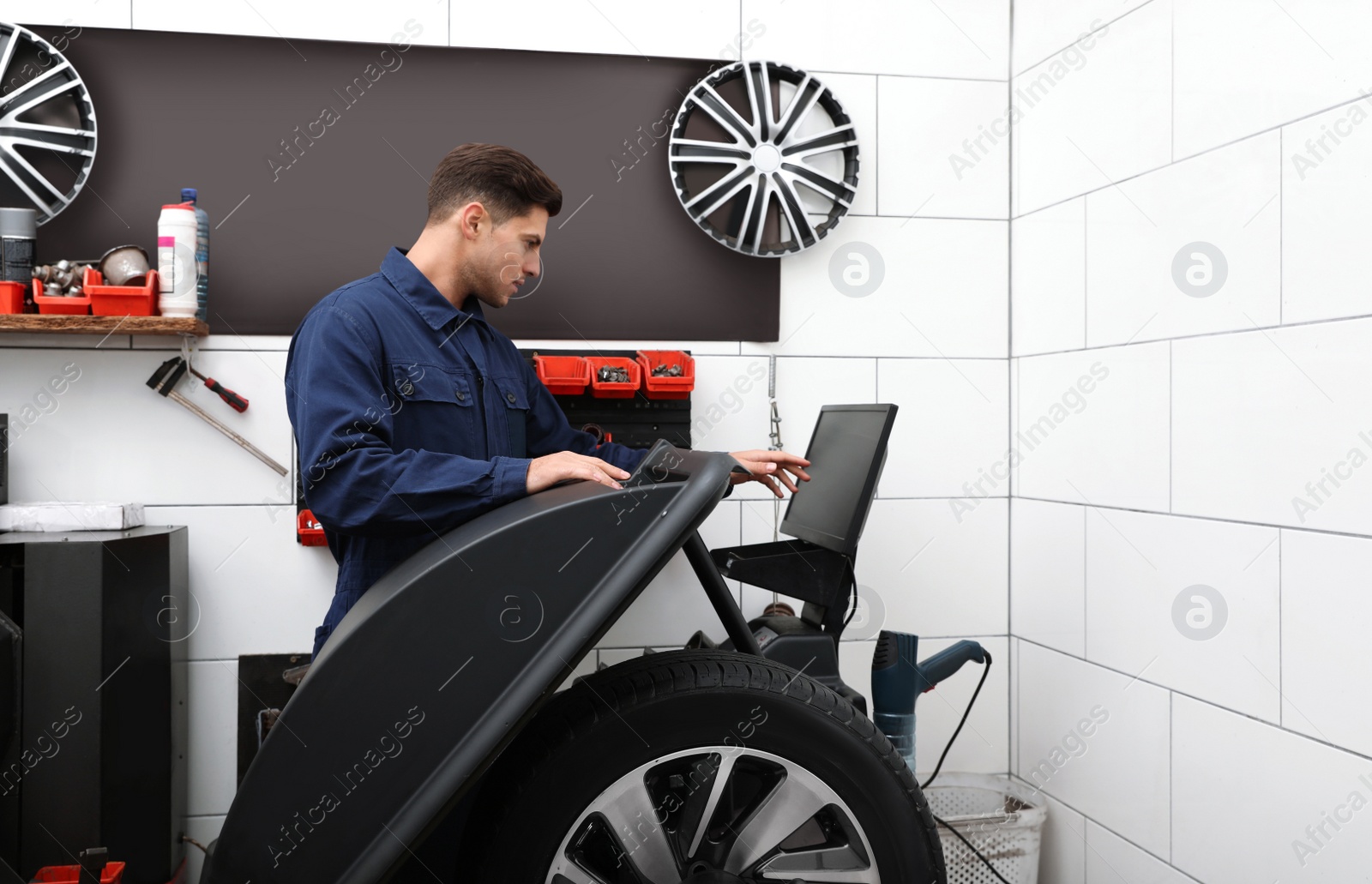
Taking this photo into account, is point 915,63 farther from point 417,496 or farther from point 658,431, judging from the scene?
point 417,496

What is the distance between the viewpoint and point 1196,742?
2.04m

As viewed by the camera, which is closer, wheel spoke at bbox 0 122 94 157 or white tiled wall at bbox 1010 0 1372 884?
white tiled wall at bbox 1010 0 1372 884

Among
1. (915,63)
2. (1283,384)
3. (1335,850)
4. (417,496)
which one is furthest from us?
(915,63)

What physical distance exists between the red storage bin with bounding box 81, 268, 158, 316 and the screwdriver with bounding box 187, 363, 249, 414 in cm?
19

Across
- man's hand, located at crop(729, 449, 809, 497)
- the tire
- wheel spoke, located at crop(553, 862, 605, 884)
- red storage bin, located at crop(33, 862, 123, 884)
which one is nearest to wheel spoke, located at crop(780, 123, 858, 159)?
man's hand, located at crop(729, 449, 809, 497)

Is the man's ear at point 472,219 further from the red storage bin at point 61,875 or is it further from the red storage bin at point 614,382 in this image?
the red storage bin at point 61,875

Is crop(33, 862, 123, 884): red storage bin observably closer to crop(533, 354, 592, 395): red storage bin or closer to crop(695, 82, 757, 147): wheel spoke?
crop(533, 354, 592, 395): red storage bin

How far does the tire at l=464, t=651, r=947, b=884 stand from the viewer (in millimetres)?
1115

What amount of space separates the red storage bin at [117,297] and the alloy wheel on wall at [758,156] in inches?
53.6

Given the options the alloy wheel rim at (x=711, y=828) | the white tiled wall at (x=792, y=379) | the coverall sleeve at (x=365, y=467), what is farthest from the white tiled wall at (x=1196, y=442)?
the coverall sleeve at (x=365, y=467)

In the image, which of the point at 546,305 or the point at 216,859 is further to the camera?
the point at 546,305

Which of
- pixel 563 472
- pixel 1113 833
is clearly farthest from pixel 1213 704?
pixel 563 472

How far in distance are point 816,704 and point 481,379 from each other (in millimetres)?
989

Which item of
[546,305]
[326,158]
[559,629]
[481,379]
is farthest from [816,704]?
[326,158]
